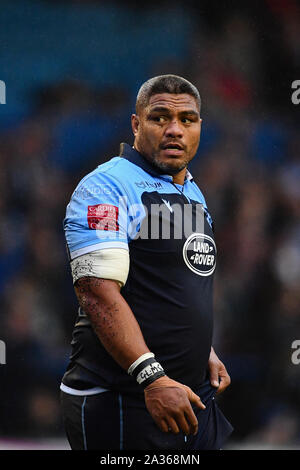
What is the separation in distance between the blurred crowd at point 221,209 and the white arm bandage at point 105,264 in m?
2.66

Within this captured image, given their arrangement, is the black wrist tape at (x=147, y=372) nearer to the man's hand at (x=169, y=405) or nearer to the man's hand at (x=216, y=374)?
the man's hand at (x=169, y=405)

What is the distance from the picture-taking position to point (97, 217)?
203 cm

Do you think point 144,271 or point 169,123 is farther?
point 169,123

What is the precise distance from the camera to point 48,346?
460 cm

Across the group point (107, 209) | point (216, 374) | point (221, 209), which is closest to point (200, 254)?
point (107, 209)

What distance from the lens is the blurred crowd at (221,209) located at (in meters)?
4.57

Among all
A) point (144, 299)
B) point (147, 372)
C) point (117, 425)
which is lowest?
point (117, 425)

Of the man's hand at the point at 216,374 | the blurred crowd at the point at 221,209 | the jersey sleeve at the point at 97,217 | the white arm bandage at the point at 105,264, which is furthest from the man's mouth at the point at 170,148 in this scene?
the blurred crowd at the point at 221,209

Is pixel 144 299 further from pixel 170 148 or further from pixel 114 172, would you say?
pixel 170 148

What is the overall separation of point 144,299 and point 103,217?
318 mm

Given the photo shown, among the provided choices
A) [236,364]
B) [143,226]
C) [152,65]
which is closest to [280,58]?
[152,65]

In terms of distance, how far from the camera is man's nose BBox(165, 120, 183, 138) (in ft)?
7.69

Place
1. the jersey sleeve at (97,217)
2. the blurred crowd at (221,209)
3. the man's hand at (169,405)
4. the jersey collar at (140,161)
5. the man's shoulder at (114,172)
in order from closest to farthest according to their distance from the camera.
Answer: the man's hand at (169,405) → the jersey sleeve at (97,217) → the man's shoulder at (114,172) → the jersey collar at (140,161) → the blurred crowd at (221,209)

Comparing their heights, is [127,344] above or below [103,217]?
below
